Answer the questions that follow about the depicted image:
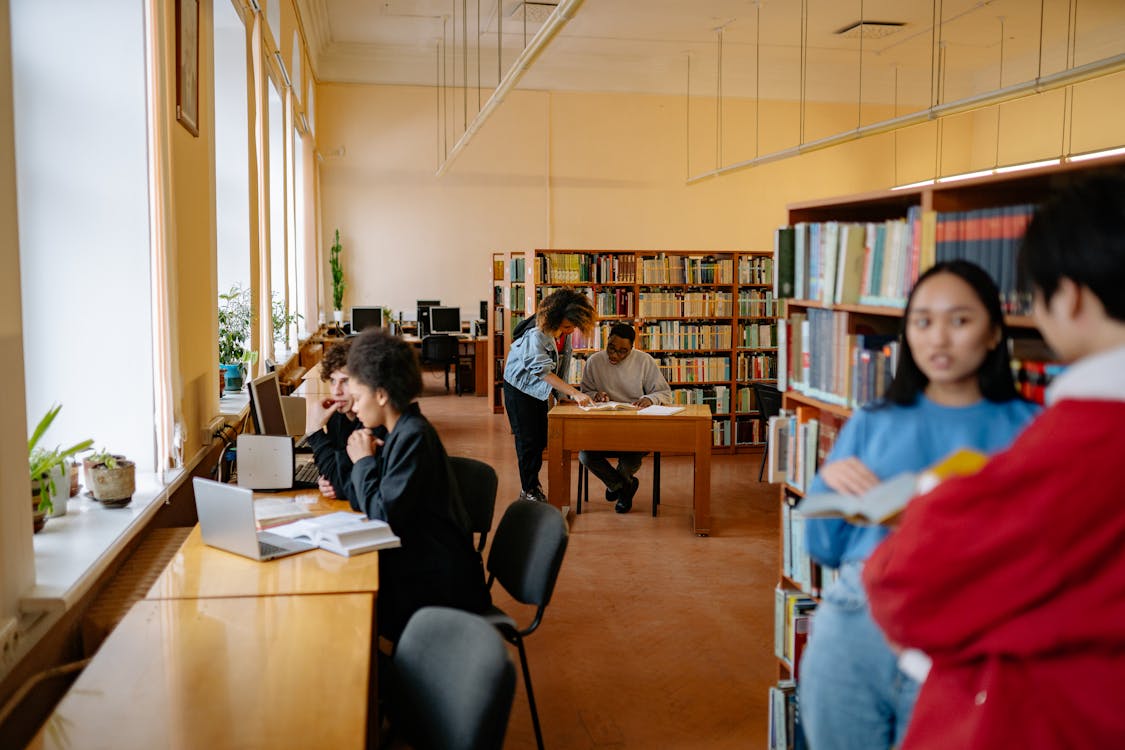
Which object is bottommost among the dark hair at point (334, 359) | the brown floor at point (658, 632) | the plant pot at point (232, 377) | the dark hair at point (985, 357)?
the brown floor at point (658, 632)

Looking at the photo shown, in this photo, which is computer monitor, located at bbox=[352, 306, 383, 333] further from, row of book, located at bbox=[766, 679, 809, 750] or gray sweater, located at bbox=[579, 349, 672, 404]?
row of book, located at bbox=[766, 679, 809, 750]

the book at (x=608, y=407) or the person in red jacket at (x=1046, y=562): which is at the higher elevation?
the person in red jacket at (x=1046, y=562)

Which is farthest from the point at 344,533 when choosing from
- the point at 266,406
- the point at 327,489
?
the point at 266,406

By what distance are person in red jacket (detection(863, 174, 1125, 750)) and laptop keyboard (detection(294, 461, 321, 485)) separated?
2842 millimetres

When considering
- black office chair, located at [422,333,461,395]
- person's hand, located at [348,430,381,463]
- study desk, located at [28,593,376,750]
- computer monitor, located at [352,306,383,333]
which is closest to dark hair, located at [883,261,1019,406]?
study desk, located at [28,593,376,750]

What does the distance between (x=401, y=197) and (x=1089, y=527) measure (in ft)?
43.9

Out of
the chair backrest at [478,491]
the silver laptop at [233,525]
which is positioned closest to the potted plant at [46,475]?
the silver laptop at [233,525]

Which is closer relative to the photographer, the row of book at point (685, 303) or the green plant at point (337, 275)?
the row of book at point (685, 303)

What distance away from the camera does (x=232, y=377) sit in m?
5.62

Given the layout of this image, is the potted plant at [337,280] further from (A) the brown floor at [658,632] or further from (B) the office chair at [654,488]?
(B) the office chair at [654,488]

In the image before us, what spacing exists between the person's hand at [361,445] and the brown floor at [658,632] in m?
1.07

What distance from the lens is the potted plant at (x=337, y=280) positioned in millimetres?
13523

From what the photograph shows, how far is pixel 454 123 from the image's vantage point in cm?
1410

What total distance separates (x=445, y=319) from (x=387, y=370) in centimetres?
1014
